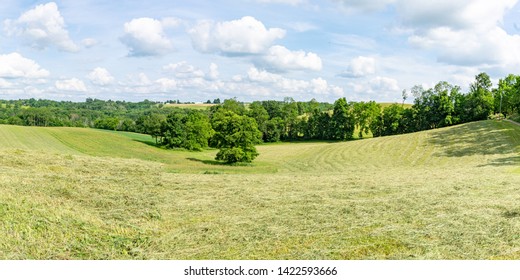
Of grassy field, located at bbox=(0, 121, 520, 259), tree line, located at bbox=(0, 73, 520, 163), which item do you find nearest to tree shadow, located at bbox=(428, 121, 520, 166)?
tree line, located at bbox=(0, 73, 520, 163)

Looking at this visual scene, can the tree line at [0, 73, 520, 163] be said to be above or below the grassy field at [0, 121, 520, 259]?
above

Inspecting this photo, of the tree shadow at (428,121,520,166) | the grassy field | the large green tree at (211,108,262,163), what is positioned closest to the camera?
the grassy field

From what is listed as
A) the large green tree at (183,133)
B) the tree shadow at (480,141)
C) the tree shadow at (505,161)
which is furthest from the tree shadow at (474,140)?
the large green tree at (183,133)

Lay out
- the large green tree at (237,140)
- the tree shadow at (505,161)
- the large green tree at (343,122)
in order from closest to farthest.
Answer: the tree shadow at (505,161), the large green tree at (237,140), the large green tree at (343,122)

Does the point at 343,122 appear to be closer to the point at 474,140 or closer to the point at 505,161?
the point at 474,140

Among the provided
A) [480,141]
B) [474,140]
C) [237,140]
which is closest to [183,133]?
[237,140]

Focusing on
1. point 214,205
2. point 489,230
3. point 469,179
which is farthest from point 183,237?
point 469,179

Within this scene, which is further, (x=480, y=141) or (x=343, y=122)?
(x=343, y=122)

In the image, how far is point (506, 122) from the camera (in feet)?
150

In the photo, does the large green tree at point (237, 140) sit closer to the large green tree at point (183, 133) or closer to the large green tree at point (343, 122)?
the large green tree at point (183, 133)

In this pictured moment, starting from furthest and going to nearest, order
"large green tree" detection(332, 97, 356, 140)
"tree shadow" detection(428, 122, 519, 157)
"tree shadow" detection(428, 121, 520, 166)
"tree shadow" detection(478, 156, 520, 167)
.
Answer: "large green tree" detection(332, 97, 356, 140) < "tree shadow" detection(428, 122, 519, 157) < "tree shadow" detection(428, 121, 520, 166) < "tree shadow" detection(478, 156, 520, 167)

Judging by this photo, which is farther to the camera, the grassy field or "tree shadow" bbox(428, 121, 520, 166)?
"tree shadow" bbox(428, 121, 520, 166)

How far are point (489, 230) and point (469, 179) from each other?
890cm

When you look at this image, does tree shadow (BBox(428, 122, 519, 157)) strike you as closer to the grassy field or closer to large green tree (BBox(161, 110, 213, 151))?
the grassy field
